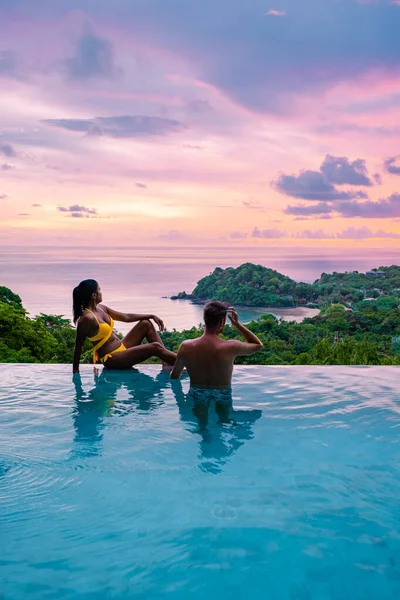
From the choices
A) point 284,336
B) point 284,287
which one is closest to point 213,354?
point 284,336

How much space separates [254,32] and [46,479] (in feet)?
43.0

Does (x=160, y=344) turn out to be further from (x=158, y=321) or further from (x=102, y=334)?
(x=102, y=334)

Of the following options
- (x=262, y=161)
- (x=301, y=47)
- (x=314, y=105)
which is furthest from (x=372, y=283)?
(x=301, y=47)

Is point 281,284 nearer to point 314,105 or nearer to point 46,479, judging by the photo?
point 314,105

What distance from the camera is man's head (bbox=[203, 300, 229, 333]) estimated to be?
4867 millimetres

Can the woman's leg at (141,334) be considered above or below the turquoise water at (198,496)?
above

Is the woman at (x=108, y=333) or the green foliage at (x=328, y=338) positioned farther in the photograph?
the green foliage at (x=328, y=338)

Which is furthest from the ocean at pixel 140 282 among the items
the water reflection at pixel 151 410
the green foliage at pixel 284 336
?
the water reflection at pixel 151 410

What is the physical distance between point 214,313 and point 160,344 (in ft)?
6.59

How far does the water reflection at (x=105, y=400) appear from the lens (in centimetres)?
477

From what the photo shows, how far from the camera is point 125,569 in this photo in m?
2.96

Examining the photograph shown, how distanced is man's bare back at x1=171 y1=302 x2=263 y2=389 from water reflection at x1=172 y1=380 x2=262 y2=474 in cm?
24

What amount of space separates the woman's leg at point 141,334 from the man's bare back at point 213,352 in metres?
1.57

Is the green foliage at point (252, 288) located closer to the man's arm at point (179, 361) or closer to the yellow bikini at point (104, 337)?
the yellow bikini at point (104, 337)
